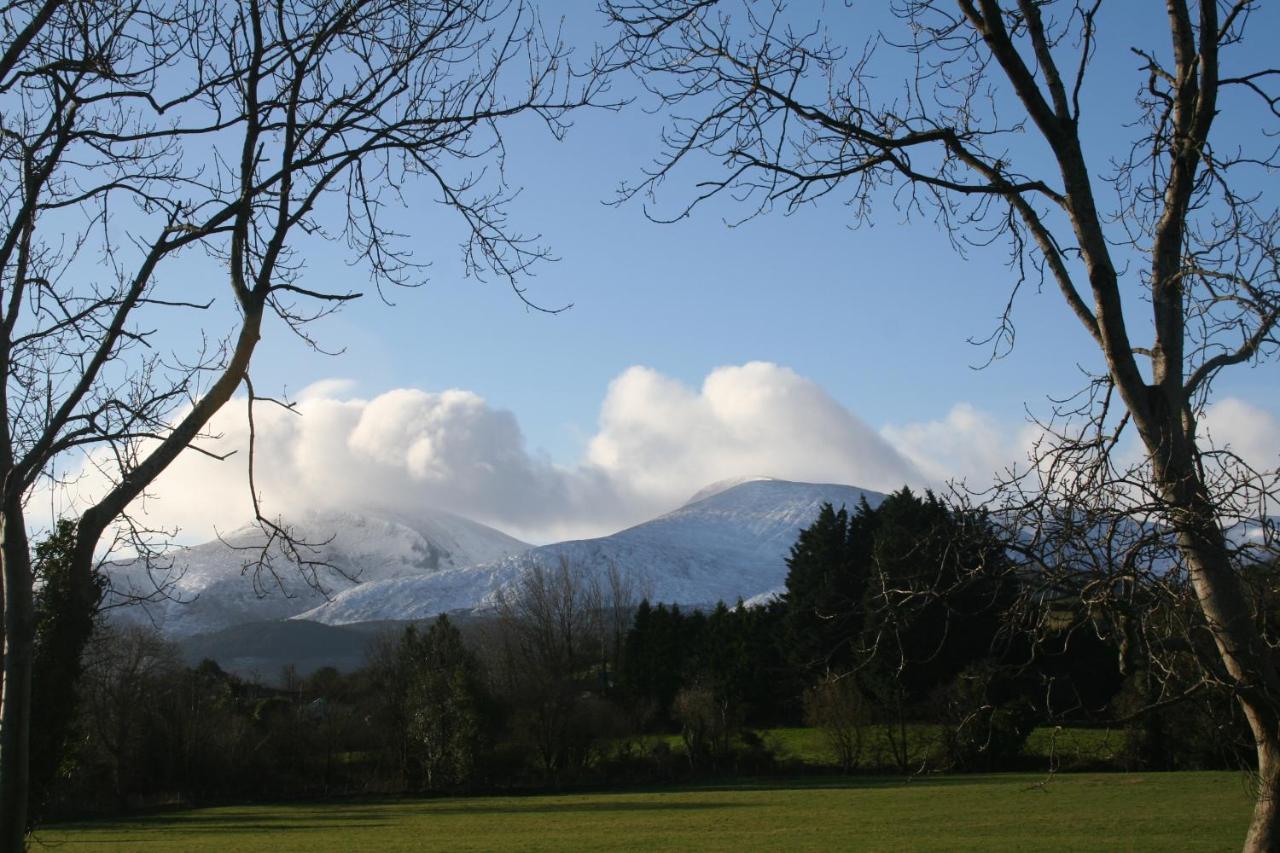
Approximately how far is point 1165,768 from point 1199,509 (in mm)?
45406

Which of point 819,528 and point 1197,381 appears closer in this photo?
point 1197,381

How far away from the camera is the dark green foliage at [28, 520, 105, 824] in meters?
6.29

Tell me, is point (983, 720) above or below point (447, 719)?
above

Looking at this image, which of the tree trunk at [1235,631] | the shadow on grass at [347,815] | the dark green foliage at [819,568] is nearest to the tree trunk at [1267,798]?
the tree trunk at [1235,631]

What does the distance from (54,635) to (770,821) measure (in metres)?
25.8

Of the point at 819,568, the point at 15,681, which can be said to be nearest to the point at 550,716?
the point at 819,568

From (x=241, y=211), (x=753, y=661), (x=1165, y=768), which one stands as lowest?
(x=1165, y=768)

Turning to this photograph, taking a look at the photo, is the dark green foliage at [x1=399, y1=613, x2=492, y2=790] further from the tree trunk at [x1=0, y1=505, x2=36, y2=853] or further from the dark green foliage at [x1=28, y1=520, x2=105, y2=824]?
the tree trunk at [x1=0, y1=505, x2=36, y2=853]

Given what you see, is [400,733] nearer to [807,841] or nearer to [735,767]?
[735,767]

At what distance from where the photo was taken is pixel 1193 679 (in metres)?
4.93

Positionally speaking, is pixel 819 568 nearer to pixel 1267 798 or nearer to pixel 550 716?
pixel 550 716

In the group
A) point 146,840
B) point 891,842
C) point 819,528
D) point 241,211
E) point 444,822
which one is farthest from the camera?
point 819,528

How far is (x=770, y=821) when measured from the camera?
3025 centimetres

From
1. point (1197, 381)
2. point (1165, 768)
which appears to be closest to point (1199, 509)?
point (1197, 381)
